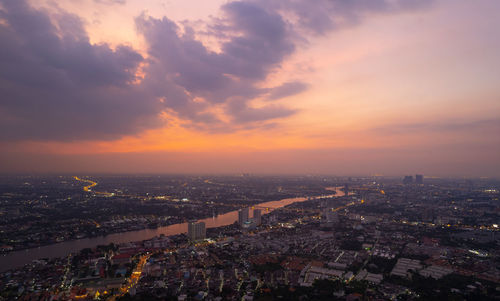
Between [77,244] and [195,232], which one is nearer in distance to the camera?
[77,244]

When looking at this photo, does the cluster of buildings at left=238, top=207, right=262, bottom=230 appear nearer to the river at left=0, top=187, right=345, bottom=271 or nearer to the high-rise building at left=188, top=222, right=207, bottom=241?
the river at left=0, top=187, right=345, bottom=271

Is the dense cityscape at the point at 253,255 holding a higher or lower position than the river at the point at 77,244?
higher

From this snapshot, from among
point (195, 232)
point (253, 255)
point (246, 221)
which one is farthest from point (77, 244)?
point (246, 221)

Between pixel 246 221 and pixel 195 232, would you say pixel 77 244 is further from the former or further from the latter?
pixel 246 221

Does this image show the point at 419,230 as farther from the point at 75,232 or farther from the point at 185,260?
the point at 75,232

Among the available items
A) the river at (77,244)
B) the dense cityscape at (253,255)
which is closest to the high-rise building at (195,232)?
the dense cityscape at (253,255)

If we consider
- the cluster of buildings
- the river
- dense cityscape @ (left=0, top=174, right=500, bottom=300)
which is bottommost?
the river

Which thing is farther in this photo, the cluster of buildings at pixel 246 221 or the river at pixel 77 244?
the cluster of buildings at pixel 246 221

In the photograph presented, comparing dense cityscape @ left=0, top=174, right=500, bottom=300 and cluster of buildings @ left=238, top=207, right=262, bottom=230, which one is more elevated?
cluster of buildings @ left=238, top=207, right=262, bottom=230

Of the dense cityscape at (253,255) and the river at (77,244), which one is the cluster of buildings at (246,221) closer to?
the dense cityscape at (253,255)

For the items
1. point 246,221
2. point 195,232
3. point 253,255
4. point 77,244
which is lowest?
point 77,244

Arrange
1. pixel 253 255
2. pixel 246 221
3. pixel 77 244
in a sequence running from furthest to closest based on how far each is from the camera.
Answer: pixel 246 221, pixel 77 244, pixel 253 255

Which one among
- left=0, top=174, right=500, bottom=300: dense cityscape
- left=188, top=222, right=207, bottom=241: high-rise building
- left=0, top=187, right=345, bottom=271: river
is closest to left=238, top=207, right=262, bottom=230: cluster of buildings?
left=0, top=174, right=500, bottom=300: dense cityscape
